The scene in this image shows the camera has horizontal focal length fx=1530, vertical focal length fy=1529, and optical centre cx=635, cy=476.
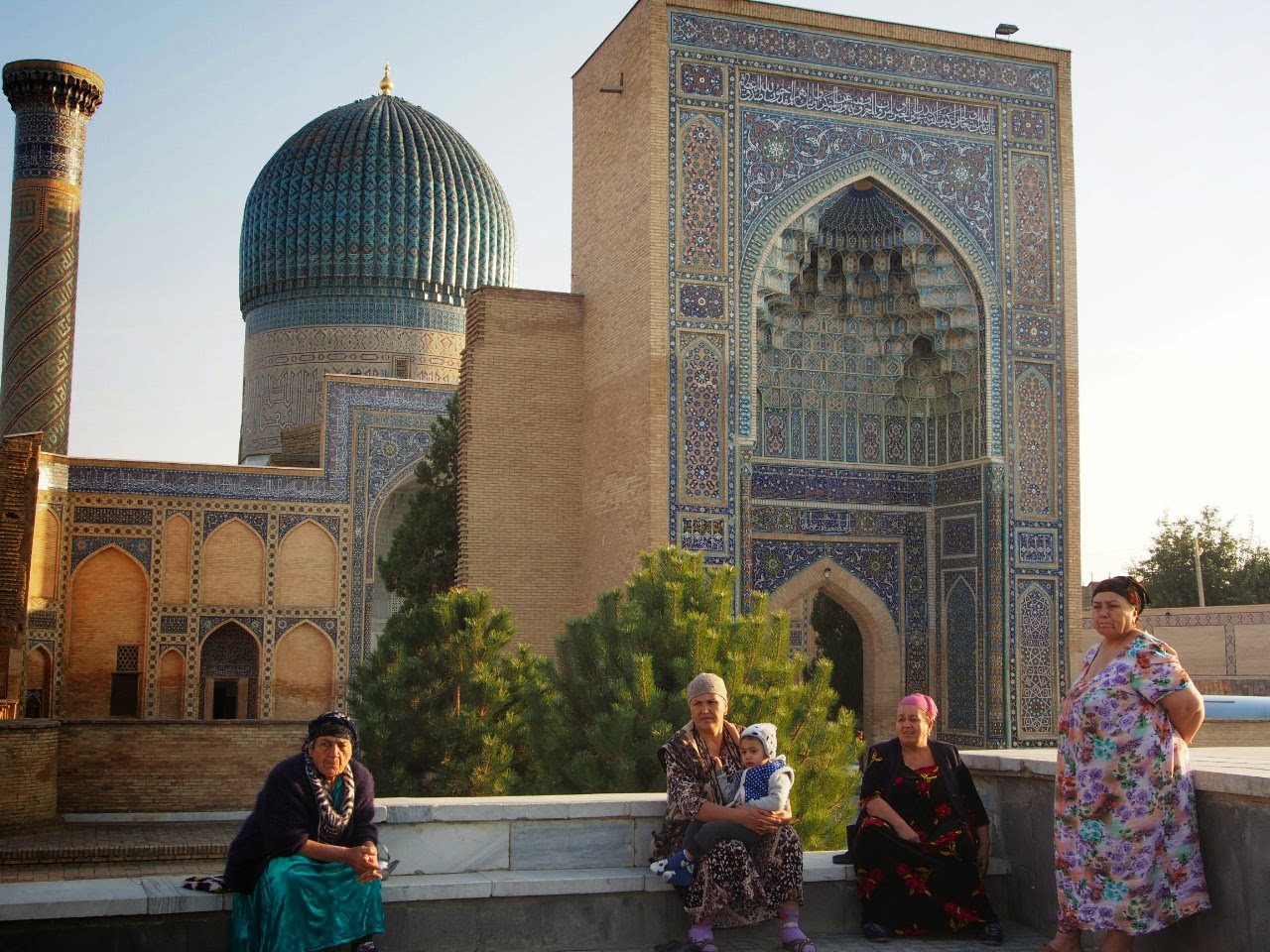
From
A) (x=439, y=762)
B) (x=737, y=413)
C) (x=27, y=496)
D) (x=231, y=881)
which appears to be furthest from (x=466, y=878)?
(x=27, y=496)

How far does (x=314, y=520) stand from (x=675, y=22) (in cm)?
911

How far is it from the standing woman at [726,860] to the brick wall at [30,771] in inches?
340

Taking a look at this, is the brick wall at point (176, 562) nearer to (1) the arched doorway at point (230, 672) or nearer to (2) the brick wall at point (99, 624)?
(2) the brick wall at point (99, 624)

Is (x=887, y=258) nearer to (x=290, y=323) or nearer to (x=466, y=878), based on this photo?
(x=466, y=878)

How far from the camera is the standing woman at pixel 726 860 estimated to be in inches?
174

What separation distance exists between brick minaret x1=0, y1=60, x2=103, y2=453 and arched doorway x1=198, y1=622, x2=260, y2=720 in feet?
10.1

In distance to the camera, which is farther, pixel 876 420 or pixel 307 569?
pixel 307 569

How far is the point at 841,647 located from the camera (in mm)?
15586

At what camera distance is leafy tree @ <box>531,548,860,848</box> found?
23.9 feet

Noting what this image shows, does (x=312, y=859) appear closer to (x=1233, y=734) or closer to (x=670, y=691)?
(x=670, y=691)

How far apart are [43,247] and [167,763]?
313 inches

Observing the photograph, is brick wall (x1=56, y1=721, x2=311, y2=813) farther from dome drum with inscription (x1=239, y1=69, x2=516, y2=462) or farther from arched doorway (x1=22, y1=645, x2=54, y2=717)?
dome drum with inscription (x1=239, y1=69, x2=516, y2=462)

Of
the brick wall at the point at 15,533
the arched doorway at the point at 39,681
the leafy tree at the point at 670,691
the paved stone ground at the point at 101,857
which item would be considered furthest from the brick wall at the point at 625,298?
the arched doorway at the point at 39,681

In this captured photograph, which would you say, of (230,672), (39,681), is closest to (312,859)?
(39,681)
